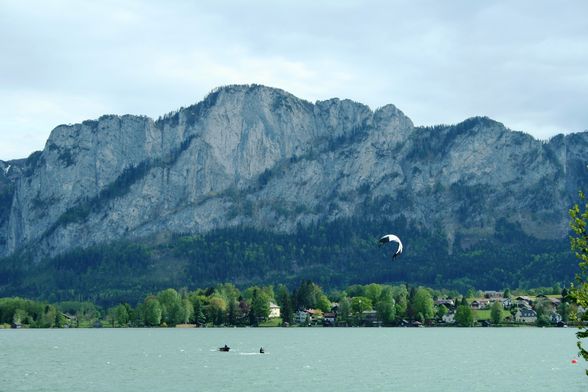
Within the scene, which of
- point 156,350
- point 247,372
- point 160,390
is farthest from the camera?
point 156,350

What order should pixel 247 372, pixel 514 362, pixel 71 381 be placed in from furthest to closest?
pixel 514 362 → pixel 247 372 → pixel 71 381

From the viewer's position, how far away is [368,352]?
177125 mm

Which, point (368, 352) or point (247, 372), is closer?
point (247, 372)

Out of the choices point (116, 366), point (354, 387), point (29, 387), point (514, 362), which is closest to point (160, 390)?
point (29, 387)

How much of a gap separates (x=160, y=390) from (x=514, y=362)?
71.2 m

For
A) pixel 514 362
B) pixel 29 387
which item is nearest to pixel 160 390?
pixel 29 387

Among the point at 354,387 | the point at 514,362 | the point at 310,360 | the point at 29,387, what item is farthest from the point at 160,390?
the point at 514,362

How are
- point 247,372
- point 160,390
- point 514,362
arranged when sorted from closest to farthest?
point 160,390
point 247,372
point 514,362

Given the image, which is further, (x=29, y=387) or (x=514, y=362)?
(x=514, y=362)

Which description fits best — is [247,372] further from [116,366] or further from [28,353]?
[28,353]

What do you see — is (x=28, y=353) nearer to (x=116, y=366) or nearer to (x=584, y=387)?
(x=116, y=366)

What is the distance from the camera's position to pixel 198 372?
132 meters

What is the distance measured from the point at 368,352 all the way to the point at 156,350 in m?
46.3

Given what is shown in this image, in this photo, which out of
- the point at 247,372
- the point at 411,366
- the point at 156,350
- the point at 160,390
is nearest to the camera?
the point at 160,390
